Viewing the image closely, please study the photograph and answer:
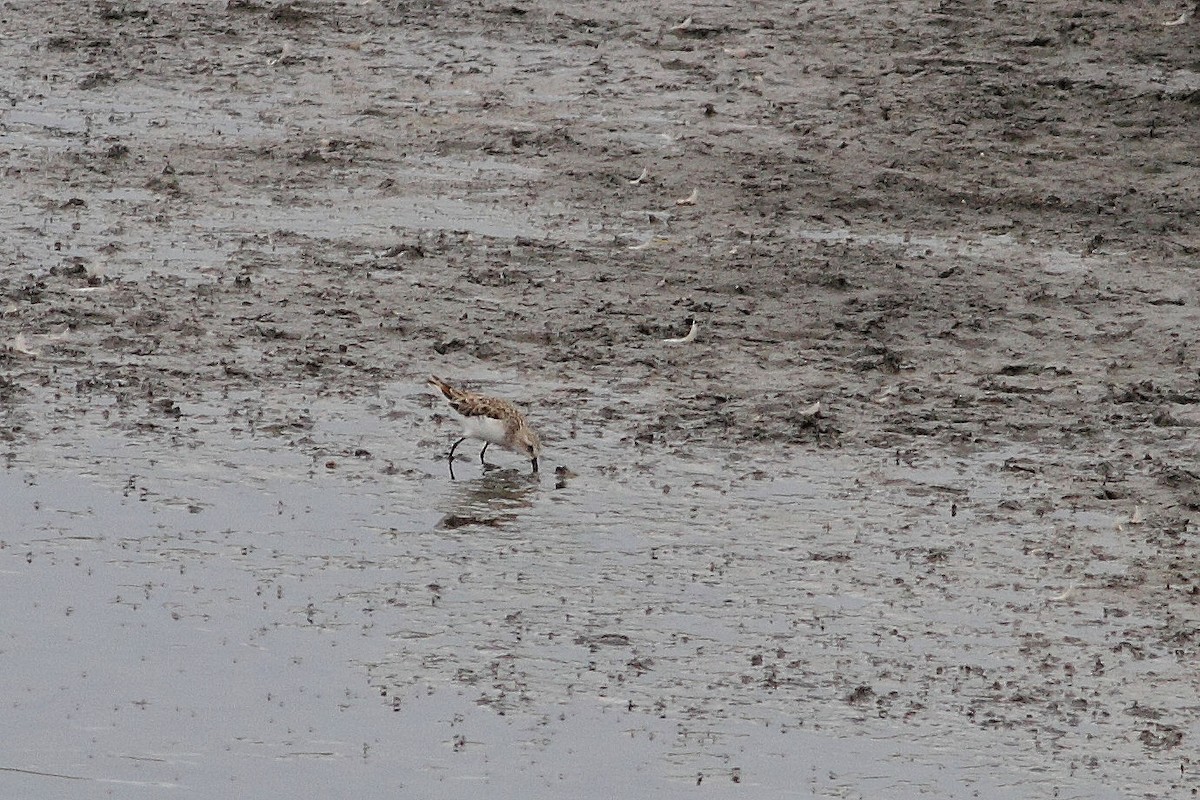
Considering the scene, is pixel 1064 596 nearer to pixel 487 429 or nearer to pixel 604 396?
pixel 487 429

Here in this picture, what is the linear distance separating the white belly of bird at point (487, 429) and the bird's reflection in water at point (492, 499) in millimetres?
279

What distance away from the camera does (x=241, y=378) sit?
1303 centimetres

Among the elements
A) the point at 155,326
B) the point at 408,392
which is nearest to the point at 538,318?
the point at 408,392

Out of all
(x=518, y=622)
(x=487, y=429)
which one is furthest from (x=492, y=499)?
(x=518, y=622)

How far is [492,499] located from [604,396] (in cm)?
154

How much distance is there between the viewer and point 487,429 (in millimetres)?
11781

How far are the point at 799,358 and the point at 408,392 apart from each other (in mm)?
2552

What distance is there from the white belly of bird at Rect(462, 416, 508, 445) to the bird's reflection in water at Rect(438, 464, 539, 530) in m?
0.28

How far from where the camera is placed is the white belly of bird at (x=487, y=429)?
11.8 metres

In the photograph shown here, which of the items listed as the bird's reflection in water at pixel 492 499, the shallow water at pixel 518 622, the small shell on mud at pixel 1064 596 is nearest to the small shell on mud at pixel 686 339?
the shallow water at pixel 518 622

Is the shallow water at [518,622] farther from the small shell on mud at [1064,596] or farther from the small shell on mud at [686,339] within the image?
the small shell on mud at [686,339]

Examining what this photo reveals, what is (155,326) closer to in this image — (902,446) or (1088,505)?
(902,446)

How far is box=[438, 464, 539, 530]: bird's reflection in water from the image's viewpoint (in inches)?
449

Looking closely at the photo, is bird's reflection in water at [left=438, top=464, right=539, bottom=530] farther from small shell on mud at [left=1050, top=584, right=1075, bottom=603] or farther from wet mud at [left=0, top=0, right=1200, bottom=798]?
small shell on mud at [left=1050, top=584, right=1075, bottom=603]
